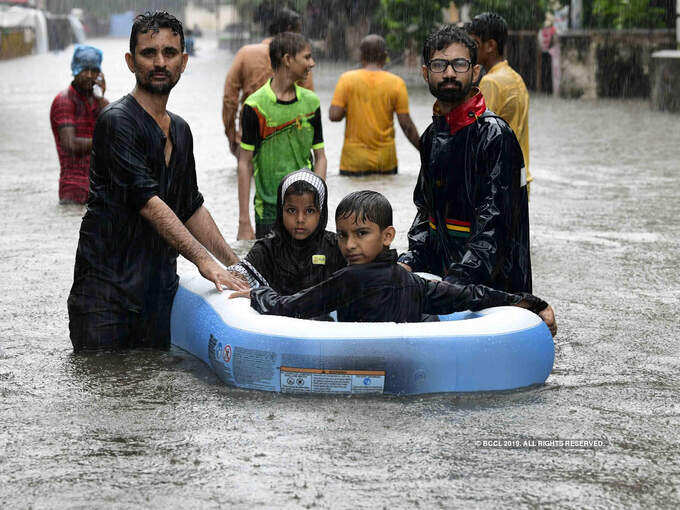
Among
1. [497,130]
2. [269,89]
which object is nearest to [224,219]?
[269,89]

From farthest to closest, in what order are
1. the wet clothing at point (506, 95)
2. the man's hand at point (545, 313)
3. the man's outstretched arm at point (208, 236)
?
the wet clothing at point (506, 95), the man's outstretched arm at point (208, 236), the man's hand at point (545, 313)

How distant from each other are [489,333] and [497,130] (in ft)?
3.10

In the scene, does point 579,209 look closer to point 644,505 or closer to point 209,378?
point 209,378

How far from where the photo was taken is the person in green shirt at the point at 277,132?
769cm

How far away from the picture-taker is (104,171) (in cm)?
528

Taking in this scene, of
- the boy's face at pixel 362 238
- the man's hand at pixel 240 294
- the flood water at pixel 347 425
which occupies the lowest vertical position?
the flood water at pixel 347 425

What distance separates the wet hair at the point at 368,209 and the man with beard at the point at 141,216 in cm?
77

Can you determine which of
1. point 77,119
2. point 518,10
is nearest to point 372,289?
point 77,119

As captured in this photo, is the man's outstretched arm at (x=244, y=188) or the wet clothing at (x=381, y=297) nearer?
the wet clothing at (x=381, y=297)

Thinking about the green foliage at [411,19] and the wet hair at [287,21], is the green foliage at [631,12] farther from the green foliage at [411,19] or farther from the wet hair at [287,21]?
the wet hair at [287,21]

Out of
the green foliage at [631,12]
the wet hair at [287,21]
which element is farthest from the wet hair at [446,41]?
the green foliage at [631,12]

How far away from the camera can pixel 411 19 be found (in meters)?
27.2

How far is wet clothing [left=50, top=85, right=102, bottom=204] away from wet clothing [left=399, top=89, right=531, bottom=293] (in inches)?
219

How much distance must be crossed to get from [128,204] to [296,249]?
832mm
